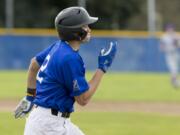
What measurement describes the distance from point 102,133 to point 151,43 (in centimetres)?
2451

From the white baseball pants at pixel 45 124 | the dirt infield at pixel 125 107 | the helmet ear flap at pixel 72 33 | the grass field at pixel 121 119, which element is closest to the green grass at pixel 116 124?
the grass field at pixel 121 119

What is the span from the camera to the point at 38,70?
23.0 feet

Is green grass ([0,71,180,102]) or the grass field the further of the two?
green grass ([0,71,180,102])

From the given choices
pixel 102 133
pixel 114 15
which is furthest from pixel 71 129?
pixel 114 15

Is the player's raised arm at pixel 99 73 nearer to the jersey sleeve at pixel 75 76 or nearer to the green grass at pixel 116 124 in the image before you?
the jersey sleeve at pixel 75 76

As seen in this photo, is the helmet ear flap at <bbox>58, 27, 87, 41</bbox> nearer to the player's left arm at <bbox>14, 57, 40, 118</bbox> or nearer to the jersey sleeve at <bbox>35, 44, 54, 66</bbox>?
the jersey sleeve at <bbox>35, 44, 54, 66</bbox>

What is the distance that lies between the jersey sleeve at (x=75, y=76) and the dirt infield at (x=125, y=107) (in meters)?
8.71

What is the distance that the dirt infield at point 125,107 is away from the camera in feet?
49.6

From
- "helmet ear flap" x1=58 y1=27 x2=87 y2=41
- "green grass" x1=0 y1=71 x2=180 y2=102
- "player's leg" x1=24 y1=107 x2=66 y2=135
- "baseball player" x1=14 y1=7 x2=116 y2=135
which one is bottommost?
"green grass" x1=0 y1=71 x2=180 y2=102

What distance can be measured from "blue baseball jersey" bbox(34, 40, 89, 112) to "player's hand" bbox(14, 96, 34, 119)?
70 cm

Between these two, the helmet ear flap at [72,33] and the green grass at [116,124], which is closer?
the helmet ear flap at [72,33]

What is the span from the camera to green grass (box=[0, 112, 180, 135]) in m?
11.2

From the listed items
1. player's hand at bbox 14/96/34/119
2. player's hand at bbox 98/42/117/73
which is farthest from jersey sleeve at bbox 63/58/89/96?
player's hand at bbox 14/96/34/119

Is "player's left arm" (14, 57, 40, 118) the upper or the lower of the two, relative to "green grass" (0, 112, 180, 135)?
upper
